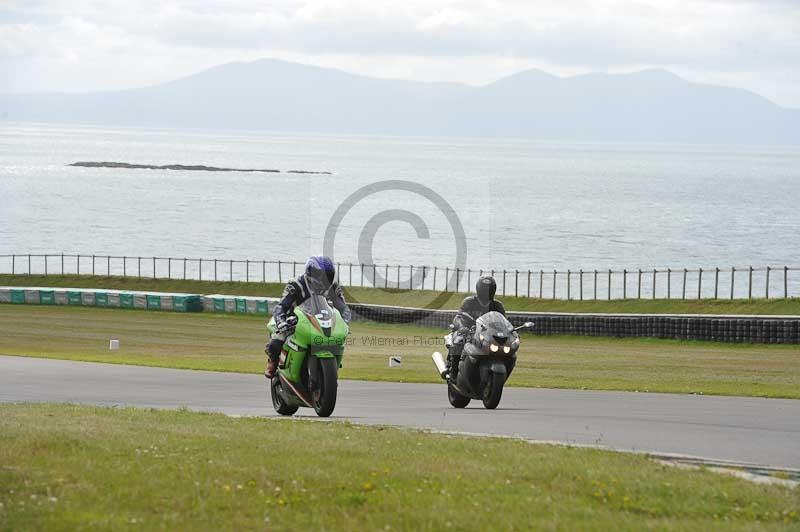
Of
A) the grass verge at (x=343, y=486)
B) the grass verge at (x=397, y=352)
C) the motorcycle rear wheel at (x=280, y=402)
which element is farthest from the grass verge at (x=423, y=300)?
the grass verge at (x=343, y=486)

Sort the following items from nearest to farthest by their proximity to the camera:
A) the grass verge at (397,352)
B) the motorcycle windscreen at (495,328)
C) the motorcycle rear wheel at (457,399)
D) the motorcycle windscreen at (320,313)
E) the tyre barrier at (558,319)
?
the motorcycle windscreen at (320,313)
the motorcycle windscreen at (495,328)
the motorcycle rear wheel at (457,399)
the grass verge at (397,352)
the tyre barrier at (558,319)

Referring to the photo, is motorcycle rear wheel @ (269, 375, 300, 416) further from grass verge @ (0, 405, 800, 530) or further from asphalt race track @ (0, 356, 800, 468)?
grass verge @ (0, 405, 800, 530)

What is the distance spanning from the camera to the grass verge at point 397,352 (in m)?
29.6

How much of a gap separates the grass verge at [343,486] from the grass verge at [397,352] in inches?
497

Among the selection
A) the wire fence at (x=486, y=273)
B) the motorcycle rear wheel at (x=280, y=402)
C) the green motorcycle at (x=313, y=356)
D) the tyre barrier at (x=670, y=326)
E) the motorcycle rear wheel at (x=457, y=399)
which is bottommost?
the wire fence at (x=486, y=273)

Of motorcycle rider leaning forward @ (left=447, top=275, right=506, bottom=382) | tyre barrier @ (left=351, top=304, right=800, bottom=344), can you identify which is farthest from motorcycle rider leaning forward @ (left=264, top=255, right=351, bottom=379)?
tyre barrier @ (left=351, top=304, right=800, bottom=344)

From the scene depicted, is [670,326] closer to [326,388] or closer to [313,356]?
[326,388]

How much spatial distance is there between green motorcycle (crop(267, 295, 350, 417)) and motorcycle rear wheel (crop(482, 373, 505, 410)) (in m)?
3.08

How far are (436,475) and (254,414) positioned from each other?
8179 mm

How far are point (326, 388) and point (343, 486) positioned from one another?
23.1ft

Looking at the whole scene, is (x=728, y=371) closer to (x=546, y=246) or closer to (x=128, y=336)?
(x=128, y=336)

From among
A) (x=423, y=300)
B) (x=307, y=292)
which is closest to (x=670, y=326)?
(x=423, y=300)

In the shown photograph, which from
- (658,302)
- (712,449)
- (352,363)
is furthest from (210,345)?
(712,449)

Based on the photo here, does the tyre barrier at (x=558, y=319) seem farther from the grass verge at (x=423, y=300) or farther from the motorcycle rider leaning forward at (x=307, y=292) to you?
the motorcycle rider leaning forward at (x=307, y=292)
